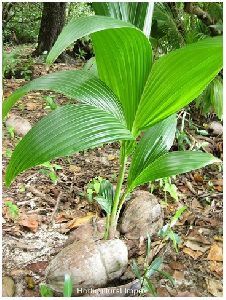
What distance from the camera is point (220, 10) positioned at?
205 cm

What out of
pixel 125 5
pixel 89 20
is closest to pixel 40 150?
pixel 89 20

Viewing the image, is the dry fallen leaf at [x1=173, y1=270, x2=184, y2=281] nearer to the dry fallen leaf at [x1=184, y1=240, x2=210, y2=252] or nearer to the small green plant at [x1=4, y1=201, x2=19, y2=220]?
the dry fallen leaf at [x1=184, y1=240, x2=210, y2=252]

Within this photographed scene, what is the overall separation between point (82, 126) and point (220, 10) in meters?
1.47

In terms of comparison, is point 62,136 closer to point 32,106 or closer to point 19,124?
point 19,124

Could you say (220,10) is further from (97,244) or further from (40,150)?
(40,150)

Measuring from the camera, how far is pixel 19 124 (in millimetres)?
2137

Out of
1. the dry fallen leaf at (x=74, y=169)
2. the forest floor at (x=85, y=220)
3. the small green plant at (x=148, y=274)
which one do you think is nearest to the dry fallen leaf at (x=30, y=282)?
the forest floor at (x=85, y=220)

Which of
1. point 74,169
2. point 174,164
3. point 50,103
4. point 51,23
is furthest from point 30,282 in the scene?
point 51,23

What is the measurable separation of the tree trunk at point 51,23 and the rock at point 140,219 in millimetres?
2247

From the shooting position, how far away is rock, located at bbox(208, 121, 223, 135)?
2352 mm

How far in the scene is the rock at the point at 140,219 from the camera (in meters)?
1.40

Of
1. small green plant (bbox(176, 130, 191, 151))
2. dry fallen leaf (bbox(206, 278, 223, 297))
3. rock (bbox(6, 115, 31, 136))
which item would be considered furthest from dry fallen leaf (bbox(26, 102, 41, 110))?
dry fallen leaf (bbox(206, 278, 223, 297))

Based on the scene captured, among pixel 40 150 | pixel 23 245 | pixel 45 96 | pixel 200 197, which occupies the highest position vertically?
pixel 45 96

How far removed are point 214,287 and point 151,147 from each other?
48cm
